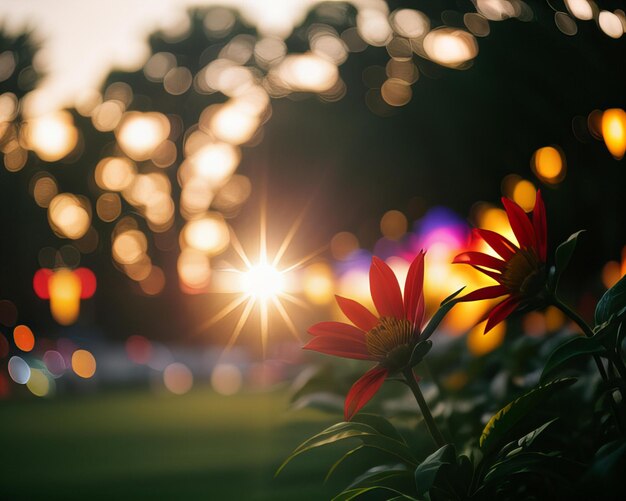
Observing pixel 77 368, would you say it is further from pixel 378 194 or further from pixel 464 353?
pixel 464 353

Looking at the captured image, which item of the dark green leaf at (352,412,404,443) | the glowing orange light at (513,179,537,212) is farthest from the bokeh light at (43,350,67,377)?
the dark green leaf at (352,412,404,443)

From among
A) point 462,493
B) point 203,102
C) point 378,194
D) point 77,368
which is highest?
point 203,102

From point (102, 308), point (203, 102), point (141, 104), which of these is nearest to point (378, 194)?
point (203, 102)

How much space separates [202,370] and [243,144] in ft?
40.9

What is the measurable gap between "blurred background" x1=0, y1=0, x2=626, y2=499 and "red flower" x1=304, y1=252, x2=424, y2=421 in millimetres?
324

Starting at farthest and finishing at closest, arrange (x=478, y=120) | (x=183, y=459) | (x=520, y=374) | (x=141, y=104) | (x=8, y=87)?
(x=141, y=104) < (x=8, y=87) < (x=183, y=459) < (x=478, y=120) < (x=520, y=374)

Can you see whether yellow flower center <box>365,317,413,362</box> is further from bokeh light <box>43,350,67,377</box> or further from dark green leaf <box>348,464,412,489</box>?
bokeh light <box>43,350,67,377</box>

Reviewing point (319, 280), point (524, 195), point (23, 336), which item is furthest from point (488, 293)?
point (23, 336)

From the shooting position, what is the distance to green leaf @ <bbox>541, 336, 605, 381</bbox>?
46.5 inches

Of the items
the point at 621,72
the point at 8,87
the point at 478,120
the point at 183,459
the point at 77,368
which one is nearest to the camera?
the point at 621,72

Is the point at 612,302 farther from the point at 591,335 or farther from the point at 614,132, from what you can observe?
the point at 614,132

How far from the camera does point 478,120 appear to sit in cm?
538

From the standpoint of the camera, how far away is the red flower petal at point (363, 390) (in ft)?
4.25

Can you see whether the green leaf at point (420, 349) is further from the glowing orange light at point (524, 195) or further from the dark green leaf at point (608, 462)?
the glowing orange light at point (524, 195)
